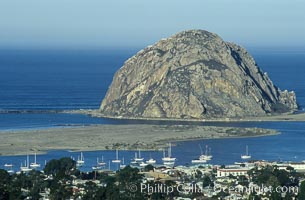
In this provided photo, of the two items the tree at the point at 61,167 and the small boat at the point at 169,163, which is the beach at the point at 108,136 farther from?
the tree at the point at 61,167

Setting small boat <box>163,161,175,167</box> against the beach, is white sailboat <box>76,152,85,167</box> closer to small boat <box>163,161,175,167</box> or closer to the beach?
the beach

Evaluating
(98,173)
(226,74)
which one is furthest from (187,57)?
(98,173)

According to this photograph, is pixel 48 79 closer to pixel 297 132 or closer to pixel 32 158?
pixel 297 132

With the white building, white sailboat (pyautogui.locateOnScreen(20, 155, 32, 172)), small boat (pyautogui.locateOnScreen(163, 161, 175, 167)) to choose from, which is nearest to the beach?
white sailboat (pyautogui.locateOnScreen(20, 155, 32, 172))

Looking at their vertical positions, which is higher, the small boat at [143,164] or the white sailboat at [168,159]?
the white sailboat at [168,159]

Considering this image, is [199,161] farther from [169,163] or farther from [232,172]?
[232,172]

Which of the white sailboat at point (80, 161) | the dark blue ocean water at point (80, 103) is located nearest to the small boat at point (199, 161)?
the dark blue ocean water at point (80, 103)

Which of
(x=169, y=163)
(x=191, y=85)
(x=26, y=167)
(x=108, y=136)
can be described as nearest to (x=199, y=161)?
(x=169, y=163)
